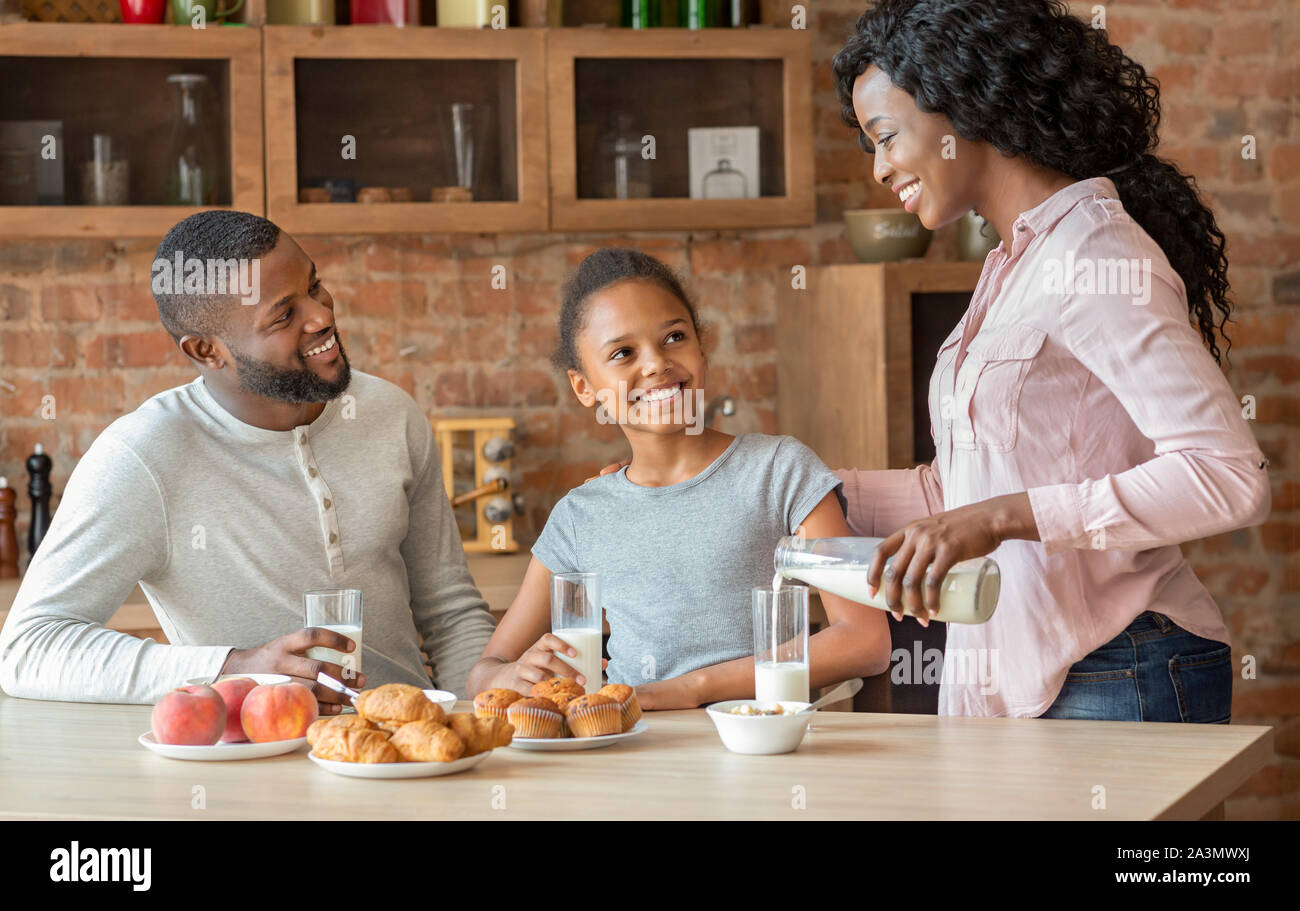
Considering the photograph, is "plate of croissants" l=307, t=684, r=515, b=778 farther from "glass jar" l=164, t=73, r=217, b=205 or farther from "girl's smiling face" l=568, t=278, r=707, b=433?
"glass jar" l=164, t=73, r=217, b=205

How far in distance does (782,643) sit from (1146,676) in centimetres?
41

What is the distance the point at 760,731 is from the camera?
4.34ft

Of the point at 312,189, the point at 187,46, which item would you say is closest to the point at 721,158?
the point at 312,189

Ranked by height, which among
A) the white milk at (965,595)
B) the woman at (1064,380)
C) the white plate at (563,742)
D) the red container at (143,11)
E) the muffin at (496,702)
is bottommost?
the white plate at (563,742)

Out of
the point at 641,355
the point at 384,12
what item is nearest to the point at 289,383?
the point at 641,355

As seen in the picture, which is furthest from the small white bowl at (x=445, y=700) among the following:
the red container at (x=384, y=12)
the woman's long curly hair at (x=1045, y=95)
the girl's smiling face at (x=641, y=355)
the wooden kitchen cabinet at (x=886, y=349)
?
the red container at (x=384, y=12)

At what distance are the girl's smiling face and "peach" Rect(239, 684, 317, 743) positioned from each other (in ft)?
1.92

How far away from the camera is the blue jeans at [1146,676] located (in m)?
1.49

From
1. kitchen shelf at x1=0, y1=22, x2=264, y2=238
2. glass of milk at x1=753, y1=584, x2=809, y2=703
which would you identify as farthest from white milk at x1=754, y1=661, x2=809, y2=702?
kitchen shelf at x1=0, y1=22, x2=264, y2=238

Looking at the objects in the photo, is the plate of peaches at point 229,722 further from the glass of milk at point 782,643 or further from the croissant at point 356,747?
the glass of milk at point 782,643

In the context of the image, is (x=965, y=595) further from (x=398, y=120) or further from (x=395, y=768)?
(x=398, y=120)

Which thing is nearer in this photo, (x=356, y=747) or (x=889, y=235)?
(x=356, y=747)

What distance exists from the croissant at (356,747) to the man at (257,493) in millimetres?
582
